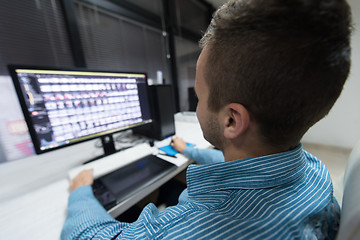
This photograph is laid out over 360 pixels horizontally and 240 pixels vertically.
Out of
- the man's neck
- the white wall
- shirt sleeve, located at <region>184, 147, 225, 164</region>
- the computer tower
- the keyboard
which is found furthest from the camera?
the white wall

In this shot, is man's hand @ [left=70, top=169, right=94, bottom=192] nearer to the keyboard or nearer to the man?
the keyboard

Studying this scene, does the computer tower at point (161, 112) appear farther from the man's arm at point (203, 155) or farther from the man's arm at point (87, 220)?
the man's arm at point (87, 220)

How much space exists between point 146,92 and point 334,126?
6.12 ft

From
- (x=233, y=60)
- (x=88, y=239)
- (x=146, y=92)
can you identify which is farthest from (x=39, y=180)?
(x=233, y=60)

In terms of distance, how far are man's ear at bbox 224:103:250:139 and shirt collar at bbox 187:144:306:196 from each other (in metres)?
0.07

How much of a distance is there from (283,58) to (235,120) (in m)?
0.16

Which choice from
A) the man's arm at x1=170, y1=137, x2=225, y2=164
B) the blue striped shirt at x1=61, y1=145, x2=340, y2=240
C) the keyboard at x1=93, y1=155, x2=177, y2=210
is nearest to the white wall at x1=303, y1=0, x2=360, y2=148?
the man's arm at x1=170, y1=137, x2=225, y2=164

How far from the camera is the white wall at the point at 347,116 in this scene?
1201 millimetres

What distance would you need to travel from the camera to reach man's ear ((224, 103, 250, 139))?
331 mm

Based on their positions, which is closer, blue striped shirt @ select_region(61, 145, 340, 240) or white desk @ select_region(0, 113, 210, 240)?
blue striped shirt @ select_region(61, 145, 340, 240)

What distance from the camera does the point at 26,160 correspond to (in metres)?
0.93

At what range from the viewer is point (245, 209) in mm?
294

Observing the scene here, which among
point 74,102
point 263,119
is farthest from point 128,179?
point 263,119

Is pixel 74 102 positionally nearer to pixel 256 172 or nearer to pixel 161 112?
pixel 161 112
